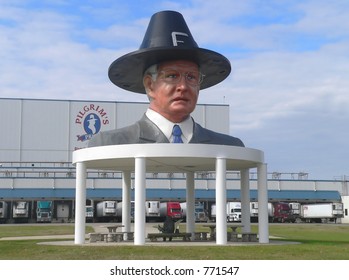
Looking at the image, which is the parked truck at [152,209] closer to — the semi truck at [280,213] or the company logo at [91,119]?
the semi truck at [280,213]

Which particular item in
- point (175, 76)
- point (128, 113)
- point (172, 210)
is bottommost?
point (172, 210)

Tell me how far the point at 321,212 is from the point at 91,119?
32.2 m

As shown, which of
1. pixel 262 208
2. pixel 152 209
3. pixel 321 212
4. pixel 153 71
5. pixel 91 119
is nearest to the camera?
pixel 153 71

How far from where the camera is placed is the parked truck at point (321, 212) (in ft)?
229

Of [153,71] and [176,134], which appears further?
[153,71]

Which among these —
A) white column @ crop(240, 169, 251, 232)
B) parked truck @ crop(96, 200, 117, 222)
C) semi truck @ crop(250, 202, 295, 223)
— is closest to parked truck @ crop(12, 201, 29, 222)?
parked truck @ crop(96, 200, 117, 222)

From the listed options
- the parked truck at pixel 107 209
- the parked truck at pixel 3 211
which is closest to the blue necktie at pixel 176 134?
the parked truck at pixel 107 209

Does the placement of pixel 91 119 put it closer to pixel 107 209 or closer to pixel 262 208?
pixel 107 209

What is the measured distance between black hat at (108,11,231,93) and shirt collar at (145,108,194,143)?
95.0 inches

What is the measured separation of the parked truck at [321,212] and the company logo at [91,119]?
28.8 meters

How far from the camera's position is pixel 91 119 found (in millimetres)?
74625

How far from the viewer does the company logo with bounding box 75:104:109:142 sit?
74.4 m

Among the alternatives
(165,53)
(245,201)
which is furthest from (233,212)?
(165,53)

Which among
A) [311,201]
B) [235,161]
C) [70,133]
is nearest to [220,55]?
[235,161]
